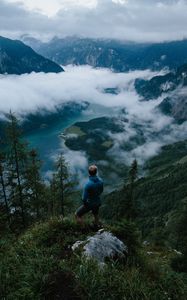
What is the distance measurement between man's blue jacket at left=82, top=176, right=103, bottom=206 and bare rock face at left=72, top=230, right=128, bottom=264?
1.48 metres

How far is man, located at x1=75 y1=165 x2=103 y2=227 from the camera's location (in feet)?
50.6

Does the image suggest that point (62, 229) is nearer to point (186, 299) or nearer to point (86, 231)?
point (86, 231)

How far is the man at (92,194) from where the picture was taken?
15.4m

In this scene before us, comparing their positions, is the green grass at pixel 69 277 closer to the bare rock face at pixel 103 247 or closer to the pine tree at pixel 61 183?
the bare rock face at pixel 103 247

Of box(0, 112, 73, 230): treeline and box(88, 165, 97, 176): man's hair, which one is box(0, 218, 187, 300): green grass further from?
box(0, 112, 73, 230): treeline

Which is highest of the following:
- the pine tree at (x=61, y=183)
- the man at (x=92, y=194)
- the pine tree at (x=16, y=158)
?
the man at (x=92, y=194)

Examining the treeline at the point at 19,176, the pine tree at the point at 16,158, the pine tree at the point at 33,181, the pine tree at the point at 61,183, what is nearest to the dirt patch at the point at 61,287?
the treeline at the point at 19,176

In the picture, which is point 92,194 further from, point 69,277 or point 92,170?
point 69,277

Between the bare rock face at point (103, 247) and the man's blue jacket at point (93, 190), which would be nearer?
the bare rock face at point (103, 247)

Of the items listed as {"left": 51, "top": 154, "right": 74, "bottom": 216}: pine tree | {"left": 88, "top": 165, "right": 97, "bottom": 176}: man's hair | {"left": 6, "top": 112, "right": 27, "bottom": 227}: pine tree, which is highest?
{"left": 88, "top": 165, "right": 97, "bottom": 176}: man's hair

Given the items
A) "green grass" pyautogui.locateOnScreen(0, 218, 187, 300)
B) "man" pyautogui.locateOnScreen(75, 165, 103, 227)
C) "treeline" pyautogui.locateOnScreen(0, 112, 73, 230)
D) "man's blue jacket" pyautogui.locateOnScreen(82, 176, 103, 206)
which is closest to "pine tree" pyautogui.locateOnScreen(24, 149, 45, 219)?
"treeline" pyautogui.locateOnScreen(0, 112, 73, 230)

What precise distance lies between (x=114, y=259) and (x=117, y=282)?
316 cm

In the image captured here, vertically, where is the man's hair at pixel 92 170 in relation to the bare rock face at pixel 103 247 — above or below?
above

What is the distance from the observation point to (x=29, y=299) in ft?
31.6
